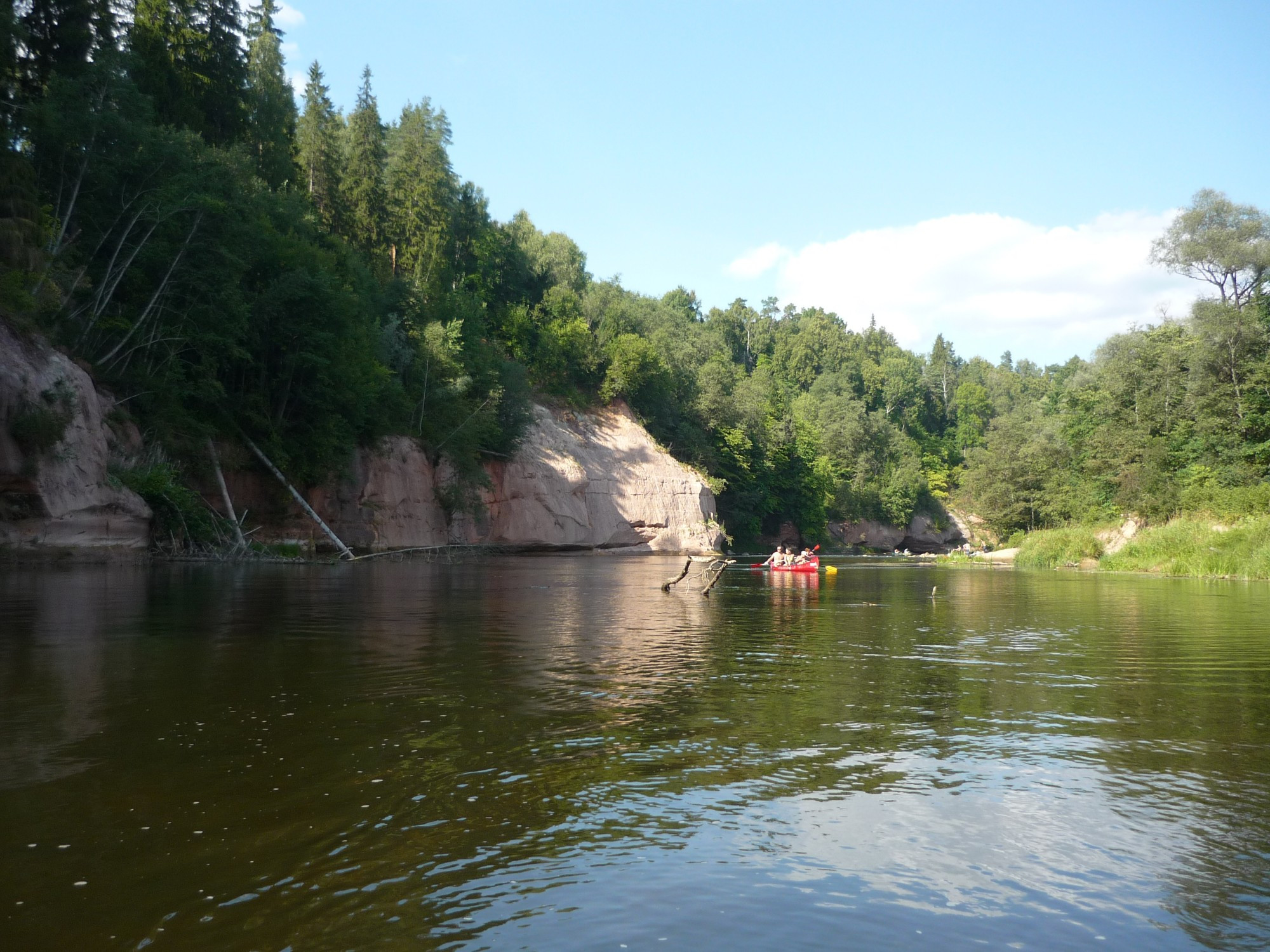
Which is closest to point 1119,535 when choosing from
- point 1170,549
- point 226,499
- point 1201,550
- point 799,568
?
point 1170,549

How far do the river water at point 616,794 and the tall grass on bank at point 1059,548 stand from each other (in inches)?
1568

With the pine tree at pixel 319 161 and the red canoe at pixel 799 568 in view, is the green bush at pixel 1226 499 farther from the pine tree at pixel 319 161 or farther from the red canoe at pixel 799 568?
the pine tree at pixel 319 161

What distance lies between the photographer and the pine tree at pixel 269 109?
174 feet

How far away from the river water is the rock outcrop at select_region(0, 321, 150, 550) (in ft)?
49.5

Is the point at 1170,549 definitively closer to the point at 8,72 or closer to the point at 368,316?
the point at 368,316

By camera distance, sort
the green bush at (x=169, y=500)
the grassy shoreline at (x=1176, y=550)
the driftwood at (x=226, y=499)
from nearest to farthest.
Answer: the green bush at (x=169, y=500) < the driftwood at (x=226, y=499) < the grassy shoreline at (x=1176, y=550)

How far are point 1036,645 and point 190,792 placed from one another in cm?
1427

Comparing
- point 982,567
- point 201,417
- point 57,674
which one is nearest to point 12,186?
point 201,417

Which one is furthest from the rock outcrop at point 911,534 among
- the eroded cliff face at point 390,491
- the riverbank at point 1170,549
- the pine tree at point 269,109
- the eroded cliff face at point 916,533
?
the pine tree at point 269,109

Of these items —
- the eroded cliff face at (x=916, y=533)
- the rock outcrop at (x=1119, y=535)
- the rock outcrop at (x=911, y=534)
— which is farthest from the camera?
the eroded cliff face at (x=916, y=533)

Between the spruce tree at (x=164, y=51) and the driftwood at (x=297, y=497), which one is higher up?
the spruce tree at (x=164, y=51)

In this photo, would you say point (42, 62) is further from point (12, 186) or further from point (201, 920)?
point (201, 920)

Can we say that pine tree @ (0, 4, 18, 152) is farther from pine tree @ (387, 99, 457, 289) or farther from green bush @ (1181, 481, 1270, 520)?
green bush @ (1181, 481, 1270, 520)

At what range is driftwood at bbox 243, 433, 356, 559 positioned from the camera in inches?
1582
